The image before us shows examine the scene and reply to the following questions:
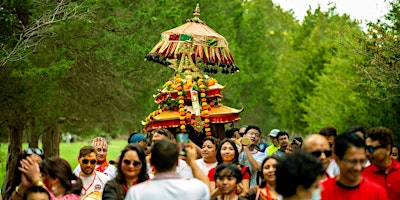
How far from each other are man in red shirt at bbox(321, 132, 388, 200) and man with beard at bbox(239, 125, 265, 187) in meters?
5.18

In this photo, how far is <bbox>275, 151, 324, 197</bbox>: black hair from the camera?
255 inches

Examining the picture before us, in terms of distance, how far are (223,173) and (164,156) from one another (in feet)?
8.40

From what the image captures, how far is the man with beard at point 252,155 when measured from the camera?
529 inches

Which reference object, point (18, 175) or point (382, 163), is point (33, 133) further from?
point (382, 163)

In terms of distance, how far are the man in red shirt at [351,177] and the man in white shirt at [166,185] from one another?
4.15ft

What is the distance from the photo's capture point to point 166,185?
7.48 metres

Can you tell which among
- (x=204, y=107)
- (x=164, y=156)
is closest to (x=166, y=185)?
(x=164, y=156)

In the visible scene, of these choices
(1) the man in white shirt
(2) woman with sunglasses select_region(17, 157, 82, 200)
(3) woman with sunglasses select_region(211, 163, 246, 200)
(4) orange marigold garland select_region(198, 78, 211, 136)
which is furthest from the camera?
(4) orange marigold garland select_region(198, 78, 211, 136)

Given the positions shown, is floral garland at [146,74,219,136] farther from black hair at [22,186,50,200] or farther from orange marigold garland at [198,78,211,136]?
black hair at [22,186,50,200]

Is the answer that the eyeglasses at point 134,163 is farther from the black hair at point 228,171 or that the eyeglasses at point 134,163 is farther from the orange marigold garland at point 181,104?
the orange marigold garland at point 181,104

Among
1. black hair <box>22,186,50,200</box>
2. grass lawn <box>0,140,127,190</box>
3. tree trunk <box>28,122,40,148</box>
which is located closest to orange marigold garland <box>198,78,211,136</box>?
black hair <box>22,186,50,200</box>

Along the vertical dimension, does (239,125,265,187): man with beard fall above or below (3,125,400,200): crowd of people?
above

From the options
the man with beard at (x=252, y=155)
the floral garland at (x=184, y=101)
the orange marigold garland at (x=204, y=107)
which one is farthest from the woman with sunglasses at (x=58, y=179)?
the orange marigold garland at (x=204, y=107)

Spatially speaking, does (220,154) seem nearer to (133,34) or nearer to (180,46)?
(180,46)
